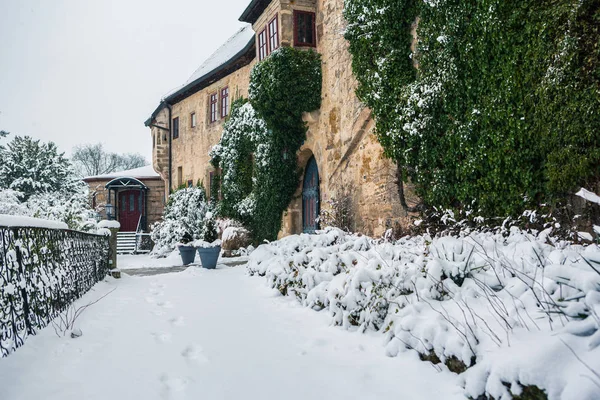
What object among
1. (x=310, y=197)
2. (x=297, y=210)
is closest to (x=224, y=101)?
(x=297, y=210)

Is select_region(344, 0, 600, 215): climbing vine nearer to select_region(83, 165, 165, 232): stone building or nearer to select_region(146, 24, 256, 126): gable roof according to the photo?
select_region(146, 24, 256, 126): gable roof

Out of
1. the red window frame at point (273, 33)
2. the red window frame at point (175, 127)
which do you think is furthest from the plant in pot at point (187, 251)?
the red window frame at point (175, 127)

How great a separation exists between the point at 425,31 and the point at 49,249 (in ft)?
18.3

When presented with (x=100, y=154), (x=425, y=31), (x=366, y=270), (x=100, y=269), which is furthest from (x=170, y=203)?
(x=100, y=154)

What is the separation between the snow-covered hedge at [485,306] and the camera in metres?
1.78

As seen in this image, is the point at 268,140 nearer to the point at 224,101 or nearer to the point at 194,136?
the point at 224,101

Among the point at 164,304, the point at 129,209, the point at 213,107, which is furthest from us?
the point at 129,209

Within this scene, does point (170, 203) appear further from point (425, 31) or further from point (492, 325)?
point (492, 325)

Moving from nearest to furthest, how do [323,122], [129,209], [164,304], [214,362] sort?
[214,362], [164,304], [323,122], [129,209]

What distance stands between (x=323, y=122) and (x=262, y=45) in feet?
12.0

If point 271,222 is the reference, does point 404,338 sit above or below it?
below

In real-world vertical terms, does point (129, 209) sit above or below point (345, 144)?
below

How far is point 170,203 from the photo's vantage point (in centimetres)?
1784

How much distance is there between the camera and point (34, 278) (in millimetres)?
3520
